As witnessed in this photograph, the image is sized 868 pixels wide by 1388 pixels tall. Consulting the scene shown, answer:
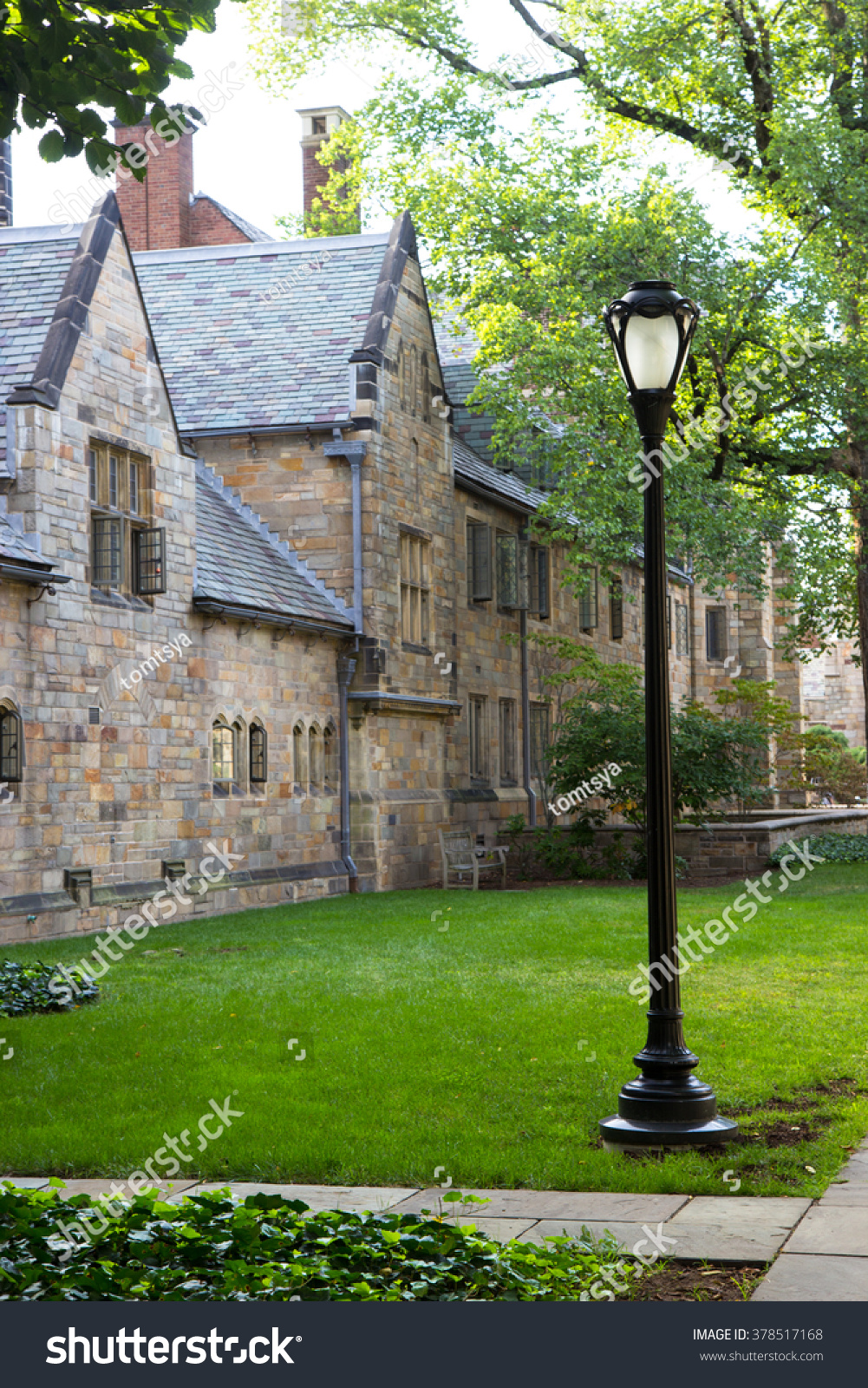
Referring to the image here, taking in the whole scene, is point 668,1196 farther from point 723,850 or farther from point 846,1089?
point 723,850

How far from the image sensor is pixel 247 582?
19.6 m

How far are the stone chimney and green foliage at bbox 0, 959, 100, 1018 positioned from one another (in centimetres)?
1576

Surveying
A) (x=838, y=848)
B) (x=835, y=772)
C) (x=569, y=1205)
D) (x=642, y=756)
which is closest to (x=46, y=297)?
(x=642, y=756)

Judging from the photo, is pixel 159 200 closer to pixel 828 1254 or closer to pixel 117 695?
pixel 117 695

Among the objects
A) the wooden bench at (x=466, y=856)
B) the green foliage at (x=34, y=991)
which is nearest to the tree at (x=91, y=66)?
the green foliage at (x=34, y=991)

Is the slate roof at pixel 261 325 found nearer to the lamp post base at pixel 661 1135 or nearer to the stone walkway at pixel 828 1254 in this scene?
the lamp post base at pixel 661 1135

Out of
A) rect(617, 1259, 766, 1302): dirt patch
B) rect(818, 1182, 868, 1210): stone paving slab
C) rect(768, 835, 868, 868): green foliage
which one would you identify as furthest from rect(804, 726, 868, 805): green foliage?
rect(617, 1259, 766, 1302): dirt patch

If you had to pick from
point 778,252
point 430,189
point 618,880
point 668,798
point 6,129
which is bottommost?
point 618,880

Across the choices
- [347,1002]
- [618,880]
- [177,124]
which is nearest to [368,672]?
[618,880]

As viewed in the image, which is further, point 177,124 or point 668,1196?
point 177,124

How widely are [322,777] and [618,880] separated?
533cm

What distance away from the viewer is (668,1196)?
5875 millimetres

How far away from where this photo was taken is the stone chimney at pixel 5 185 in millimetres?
23406

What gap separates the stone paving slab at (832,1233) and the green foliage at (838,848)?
18394 millimetres
